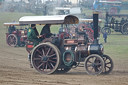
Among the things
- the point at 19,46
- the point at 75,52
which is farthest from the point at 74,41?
the point at 19,46

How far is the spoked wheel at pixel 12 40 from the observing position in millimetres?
20219

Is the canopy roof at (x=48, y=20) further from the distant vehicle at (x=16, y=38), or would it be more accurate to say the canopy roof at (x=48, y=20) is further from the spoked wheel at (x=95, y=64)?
the distant vehicle at (x=16, y=38)

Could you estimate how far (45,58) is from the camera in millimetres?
9164

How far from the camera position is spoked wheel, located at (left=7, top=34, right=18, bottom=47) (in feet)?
66.3

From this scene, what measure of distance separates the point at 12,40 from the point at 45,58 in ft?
37.5

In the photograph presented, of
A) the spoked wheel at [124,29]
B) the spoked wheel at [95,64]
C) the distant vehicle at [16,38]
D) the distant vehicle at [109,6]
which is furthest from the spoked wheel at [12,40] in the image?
the distant vehicle at [109,6]

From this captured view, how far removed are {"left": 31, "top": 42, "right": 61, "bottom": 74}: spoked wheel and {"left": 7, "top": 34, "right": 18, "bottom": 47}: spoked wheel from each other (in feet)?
36.5

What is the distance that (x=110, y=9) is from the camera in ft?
152

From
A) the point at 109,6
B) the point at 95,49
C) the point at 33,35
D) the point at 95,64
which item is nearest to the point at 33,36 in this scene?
the point at 33,35

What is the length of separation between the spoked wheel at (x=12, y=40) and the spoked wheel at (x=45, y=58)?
1112 centimetres

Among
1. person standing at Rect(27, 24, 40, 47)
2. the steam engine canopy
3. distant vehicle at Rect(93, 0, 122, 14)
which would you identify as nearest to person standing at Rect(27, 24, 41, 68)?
person standing at Rect(27, 24, 40, 47)

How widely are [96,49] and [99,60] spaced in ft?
0.94

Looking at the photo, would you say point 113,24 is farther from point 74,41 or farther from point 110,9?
point 74,41

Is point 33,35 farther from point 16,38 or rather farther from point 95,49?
point 16,38
